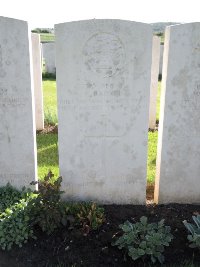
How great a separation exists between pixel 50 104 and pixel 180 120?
280 inches

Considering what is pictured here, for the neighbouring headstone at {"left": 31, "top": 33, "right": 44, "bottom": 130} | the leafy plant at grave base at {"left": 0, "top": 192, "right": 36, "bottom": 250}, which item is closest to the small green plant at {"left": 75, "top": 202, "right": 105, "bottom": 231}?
the leafy plant at grave base at {"left": 0, "top": 192, "right": 36, "bottom": 250}

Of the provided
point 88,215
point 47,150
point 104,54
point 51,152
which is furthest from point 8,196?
point 47,150

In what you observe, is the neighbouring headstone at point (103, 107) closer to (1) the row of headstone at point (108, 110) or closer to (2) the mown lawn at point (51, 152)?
(1) the row of headstone at point (108, 110)

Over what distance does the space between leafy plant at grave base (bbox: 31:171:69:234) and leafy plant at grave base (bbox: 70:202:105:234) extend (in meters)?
0.22

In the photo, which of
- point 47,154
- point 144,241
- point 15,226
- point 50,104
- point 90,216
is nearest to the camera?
point 144,241

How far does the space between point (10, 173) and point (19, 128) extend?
66cm

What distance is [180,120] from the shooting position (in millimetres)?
4359

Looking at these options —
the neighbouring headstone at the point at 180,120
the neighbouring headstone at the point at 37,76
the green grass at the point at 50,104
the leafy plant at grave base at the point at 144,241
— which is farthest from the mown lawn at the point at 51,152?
the leafy plant at grave base at the point at 144,241

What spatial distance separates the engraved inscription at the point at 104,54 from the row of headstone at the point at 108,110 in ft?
0.04

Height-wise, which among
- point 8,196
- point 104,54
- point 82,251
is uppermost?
point 104,54

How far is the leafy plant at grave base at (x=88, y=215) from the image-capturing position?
3960mm

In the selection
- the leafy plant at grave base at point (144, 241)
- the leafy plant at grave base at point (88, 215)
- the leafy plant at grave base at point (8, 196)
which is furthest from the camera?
the leafy plant at grave base at point (8, 196)

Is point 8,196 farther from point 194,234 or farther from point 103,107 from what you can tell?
point 194,234

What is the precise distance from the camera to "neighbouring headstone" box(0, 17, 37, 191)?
4.06m
